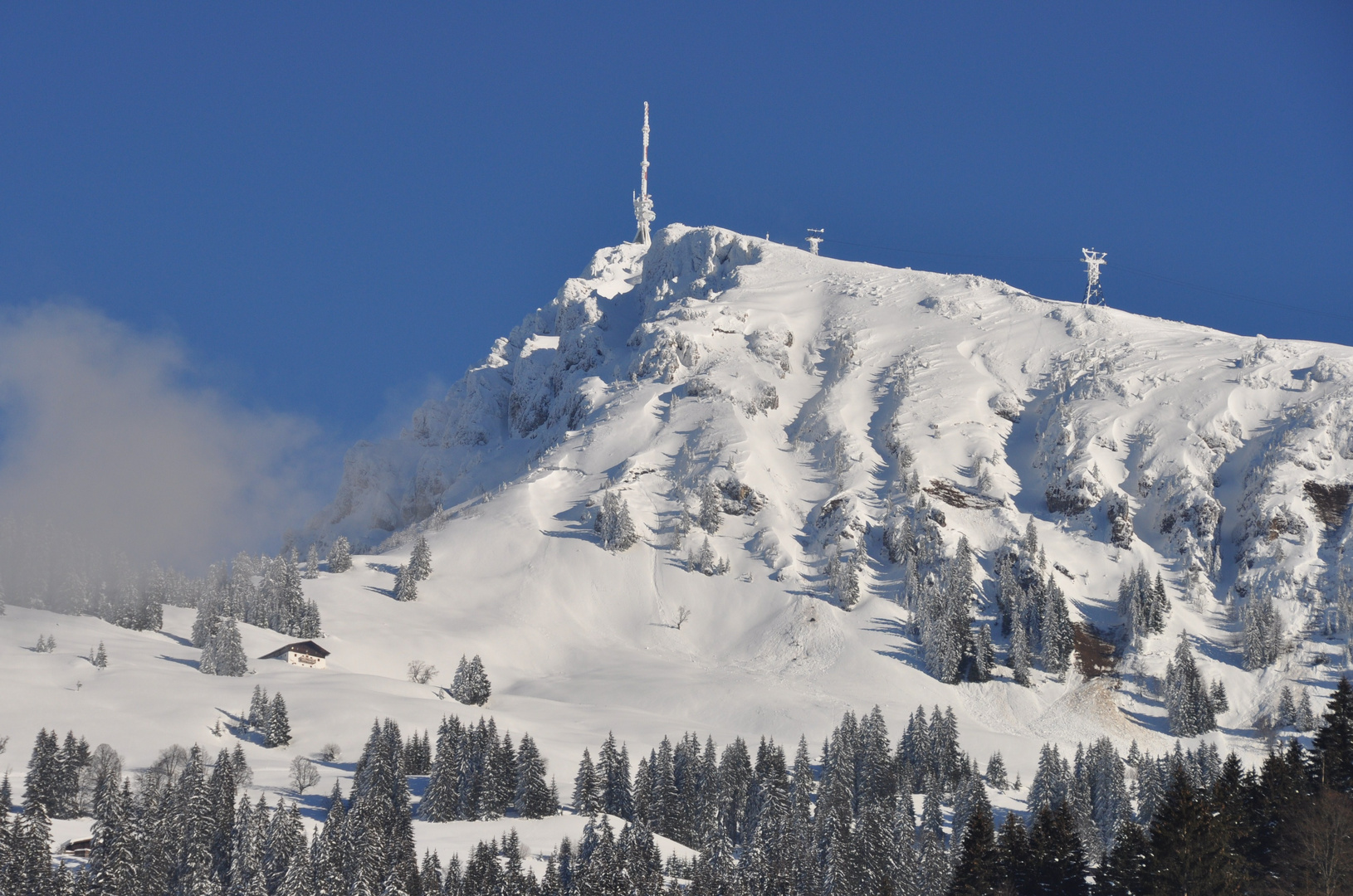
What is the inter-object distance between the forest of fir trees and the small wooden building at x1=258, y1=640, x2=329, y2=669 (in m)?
42.5

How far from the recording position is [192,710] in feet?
490

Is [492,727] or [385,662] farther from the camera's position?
[385,662]

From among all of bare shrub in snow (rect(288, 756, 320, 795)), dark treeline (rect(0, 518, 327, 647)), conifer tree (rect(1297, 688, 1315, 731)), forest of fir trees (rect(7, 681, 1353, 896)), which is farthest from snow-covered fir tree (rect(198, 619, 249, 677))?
conifer tree (rect(1297, 688, 1315, 731))

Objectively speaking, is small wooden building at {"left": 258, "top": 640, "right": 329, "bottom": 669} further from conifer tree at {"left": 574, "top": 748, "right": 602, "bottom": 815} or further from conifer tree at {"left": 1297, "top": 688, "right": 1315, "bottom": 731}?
conifer tree at {"left": 1297, "top": 688, "right": 1315, "bottom": 731}

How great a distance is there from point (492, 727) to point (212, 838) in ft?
129

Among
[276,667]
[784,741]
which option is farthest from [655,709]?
[276,667]

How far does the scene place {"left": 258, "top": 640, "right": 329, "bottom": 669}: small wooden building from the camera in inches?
7072

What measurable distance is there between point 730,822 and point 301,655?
75.6 metres

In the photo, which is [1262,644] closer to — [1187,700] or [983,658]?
[1187,700]

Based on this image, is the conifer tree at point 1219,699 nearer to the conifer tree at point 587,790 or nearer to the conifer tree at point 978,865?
the conifer tree at point 587,790

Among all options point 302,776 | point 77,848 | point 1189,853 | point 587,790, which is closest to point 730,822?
point 587,790

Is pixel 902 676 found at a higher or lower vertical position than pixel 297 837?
higher

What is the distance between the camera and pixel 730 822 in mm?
132750

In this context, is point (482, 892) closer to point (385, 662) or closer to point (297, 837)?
point (297, 837)
